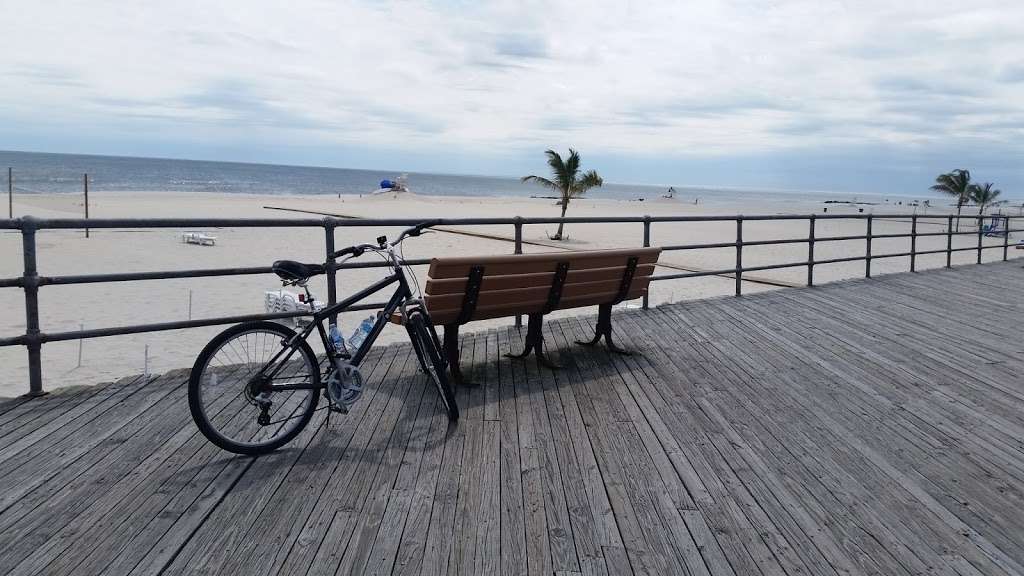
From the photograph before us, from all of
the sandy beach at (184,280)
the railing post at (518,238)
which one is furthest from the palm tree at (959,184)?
the railing post at (518,238)

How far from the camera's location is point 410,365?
535 cm

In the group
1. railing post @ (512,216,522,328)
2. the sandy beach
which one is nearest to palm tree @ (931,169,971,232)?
the sandy beach

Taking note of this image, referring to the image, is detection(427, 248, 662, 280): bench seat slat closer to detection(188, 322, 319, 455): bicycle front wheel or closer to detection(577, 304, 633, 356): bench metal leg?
detection(577, 304, 633, 356): bench metal leg

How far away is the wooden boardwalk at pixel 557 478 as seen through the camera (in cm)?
273

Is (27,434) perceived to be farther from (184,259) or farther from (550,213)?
(550,213)

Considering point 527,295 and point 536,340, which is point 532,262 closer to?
point 527,295

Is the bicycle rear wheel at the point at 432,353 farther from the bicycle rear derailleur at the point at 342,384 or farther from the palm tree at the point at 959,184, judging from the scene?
the palm tree at the point at 959,184

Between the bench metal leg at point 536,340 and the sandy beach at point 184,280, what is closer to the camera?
the bench metal leg at point 536,340

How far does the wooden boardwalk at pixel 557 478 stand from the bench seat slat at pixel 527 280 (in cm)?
62

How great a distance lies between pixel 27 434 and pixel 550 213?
54.8m

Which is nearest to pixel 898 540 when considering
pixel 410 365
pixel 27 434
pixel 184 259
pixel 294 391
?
pixel 294 391

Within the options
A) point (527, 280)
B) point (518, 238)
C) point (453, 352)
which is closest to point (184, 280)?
point (518, 238)

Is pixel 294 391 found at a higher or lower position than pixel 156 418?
higher

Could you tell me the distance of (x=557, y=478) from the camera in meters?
3.41
